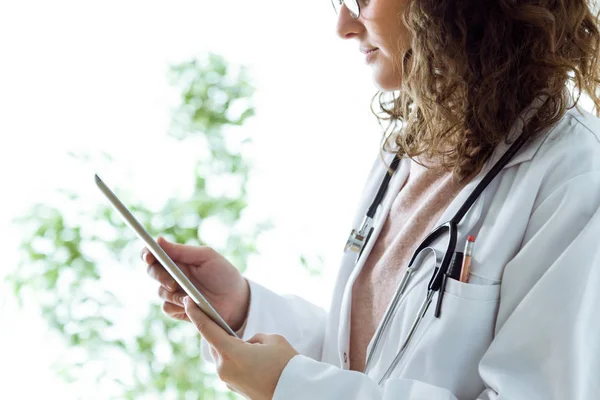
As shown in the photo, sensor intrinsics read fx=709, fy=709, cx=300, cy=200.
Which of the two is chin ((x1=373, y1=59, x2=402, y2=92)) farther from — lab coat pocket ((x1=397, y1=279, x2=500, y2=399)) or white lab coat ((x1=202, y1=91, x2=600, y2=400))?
lab coat pocket ((x1=397, y1=279, x2=500, y2=399))

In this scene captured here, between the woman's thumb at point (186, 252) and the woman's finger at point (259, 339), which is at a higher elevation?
the woman's thumb at point (186, 252)

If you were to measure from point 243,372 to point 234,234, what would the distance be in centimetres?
123

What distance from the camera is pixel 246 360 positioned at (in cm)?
99

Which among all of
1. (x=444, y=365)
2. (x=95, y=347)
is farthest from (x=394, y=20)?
(x=95, y=347)

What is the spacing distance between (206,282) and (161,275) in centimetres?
12

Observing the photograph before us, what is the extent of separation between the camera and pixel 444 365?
0.99 m

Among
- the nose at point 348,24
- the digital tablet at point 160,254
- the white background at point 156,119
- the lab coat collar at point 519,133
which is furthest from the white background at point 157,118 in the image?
the lab coat collar at point 519,133

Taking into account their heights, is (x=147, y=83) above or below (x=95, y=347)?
above

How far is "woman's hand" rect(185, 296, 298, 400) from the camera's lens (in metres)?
0.99

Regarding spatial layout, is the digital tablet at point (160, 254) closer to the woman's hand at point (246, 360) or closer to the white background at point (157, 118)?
the woman's hand at point (246, 360)

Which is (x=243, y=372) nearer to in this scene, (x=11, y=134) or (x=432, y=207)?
(x=432, y=207)

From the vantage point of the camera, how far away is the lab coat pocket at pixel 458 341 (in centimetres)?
98

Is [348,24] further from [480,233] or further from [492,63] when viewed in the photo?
[480,233]

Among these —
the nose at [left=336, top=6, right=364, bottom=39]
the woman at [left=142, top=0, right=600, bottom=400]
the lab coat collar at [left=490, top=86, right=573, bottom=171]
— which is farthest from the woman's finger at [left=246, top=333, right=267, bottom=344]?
the nose at [left=336, top=6, right=364, bottom=39]
